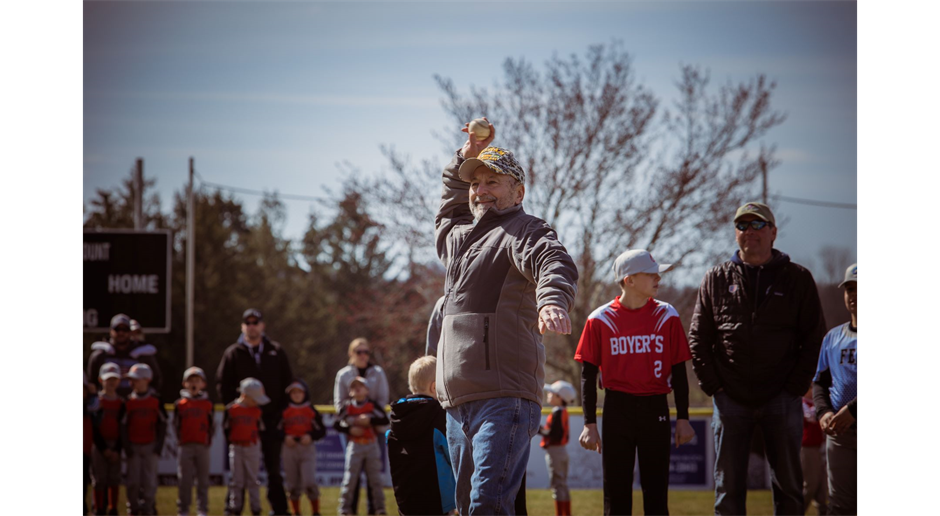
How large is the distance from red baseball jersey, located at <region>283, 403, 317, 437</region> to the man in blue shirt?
19.3 ft

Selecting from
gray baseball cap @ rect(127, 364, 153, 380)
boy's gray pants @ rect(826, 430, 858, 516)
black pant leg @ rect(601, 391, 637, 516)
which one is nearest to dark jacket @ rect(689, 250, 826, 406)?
boy's gray pants @ rect(826, 430, 858, 516)

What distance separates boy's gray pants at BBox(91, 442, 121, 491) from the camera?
9.53 m

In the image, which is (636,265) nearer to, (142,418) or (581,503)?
(581,503)

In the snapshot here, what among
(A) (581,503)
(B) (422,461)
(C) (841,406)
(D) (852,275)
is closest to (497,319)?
(B) (422,461)

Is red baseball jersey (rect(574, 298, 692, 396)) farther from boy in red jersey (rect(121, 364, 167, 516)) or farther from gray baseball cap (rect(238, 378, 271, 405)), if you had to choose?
boy in red jersey (rect(121, 364, 167, 516))

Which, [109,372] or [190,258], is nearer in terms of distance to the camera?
[109,372]

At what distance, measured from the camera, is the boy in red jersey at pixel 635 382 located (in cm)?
521

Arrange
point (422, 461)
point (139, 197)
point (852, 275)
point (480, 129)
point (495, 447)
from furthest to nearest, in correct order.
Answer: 1. point (139, 197)
2. point (852, 275)
3. point (422, 461)
4. point (480, 129)
5. point (495, 447)

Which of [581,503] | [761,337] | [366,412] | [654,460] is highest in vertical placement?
[761,337]

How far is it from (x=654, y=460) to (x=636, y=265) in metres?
1.17

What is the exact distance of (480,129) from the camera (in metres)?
4.66

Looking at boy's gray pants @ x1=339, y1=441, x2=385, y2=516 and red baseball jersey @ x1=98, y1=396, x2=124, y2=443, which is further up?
red baseball jersey @ x1=98, y1=396, x2=124, y2=443

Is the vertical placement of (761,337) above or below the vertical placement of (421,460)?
above
